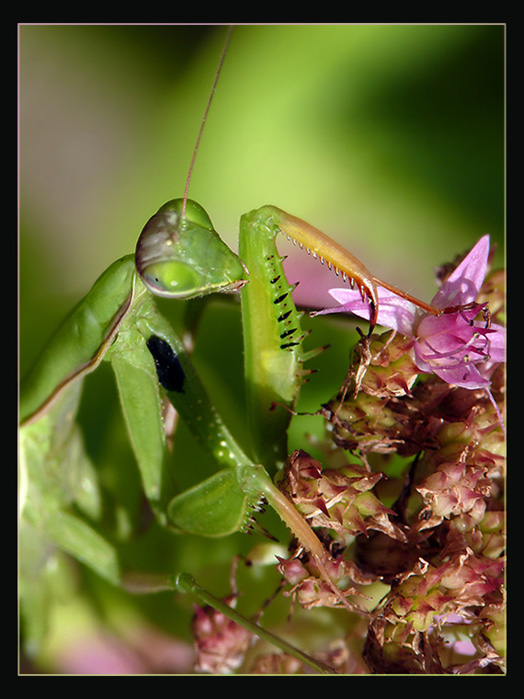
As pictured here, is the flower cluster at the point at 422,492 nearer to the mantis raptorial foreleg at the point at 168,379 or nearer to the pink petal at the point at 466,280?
the pink petal at the point at 466,280

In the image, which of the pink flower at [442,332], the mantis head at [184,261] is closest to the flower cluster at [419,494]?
the pink flower at [442,332]

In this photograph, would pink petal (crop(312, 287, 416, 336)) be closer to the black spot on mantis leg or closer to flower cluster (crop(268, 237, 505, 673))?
flower cluster (crop(268, 237, 505, 673))

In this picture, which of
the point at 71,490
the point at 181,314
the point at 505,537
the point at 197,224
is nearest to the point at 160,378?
the point at 181,314

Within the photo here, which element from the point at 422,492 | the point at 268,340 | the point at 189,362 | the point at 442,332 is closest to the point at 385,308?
the point at 442,332

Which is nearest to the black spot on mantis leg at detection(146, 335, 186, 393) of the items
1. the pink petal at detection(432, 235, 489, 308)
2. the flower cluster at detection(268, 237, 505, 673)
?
the flower cluster at detection(268, 237, 505, 673)

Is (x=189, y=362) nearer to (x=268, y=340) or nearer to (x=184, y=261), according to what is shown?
(x=268, y=340)

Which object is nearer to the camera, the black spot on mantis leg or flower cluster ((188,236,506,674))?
flower cluster ((188,236,506,674))
